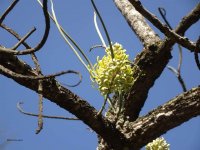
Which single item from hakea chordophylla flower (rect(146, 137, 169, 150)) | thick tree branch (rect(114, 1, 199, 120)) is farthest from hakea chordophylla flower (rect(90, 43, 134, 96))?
hakea chordophylla flower (rect(146, 137, 169, 150))

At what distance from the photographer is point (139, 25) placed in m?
2.36

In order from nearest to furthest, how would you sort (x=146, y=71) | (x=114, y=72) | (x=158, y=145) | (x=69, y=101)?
1. (x=114, y=72)
2. (x=69, y=101)
3. (x=146, y=71)
4. (x=158, y=145)

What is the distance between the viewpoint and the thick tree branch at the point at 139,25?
2.05 m

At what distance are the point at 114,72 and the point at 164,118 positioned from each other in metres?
0.46

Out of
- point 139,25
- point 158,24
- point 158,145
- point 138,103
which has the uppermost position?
point 139,25

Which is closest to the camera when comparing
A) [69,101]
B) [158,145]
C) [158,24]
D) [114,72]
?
[158,24]

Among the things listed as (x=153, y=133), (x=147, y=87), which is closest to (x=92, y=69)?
(x=153, y=133)

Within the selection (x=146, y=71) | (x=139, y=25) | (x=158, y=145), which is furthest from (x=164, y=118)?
(x=139, y=25)

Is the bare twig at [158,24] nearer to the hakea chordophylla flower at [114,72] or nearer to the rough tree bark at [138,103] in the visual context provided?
the rough tree bark at [138,103]

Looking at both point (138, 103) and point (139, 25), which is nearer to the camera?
point (138, 103)

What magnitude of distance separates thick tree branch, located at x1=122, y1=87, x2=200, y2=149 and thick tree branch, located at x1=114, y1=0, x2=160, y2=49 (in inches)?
20.8

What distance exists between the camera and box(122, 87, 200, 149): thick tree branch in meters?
1.48

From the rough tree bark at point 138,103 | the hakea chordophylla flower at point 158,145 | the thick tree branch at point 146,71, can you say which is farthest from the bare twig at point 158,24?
the hakea chordophylla flower at point 158,145

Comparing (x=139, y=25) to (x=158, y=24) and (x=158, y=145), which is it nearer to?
(x=158, y=145)
